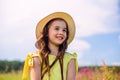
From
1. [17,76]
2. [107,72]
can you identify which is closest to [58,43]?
[107,72]

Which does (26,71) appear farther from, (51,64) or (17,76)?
(17,76)

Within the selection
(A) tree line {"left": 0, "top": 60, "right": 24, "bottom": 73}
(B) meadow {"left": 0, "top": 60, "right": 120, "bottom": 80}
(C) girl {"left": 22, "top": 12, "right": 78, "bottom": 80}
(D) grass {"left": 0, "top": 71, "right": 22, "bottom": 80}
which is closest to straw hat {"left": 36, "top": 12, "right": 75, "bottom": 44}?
(C) girl {"left": 22, "top": 12, "right": 78, "bottom": 80}

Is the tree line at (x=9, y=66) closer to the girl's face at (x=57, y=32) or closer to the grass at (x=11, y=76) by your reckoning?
the grass at (x=11, y=76)

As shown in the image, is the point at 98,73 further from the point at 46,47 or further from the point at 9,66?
the point at 9,66

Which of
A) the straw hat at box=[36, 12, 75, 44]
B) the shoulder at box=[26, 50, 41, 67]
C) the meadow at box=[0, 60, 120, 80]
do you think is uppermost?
the straw hat at box=[36, 12, 75, 44]

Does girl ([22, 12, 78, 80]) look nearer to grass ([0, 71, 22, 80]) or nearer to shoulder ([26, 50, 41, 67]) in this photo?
shoulder ([26, 50, 41, 67])

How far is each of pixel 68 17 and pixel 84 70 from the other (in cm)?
205

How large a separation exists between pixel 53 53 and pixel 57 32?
0.44ft

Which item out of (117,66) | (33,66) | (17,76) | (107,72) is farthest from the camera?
(17,76)

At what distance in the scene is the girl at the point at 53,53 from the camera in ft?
8.17

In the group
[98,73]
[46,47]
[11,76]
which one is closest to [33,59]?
[46,47]

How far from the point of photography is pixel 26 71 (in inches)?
103

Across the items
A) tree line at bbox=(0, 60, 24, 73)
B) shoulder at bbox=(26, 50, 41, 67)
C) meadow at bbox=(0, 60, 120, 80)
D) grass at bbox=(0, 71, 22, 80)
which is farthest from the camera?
tree line at bbox=(0, 60, 24, 73)

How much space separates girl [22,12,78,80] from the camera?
2.49 meters
